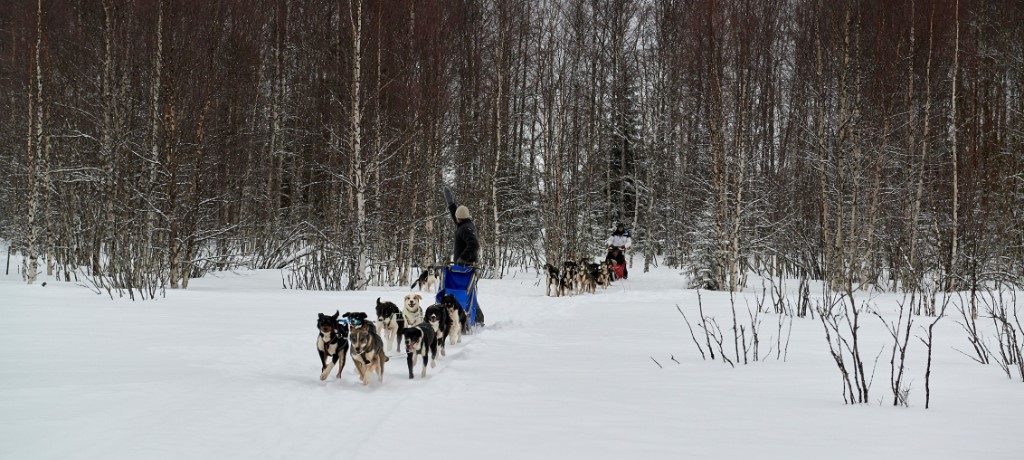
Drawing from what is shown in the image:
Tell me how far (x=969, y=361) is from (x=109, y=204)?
689 inches

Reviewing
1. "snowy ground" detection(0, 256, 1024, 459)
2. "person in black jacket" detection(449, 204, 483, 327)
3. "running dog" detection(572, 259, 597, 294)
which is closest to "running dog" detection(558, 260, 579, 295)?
"running dog" detection(572, 259, 597, 294)

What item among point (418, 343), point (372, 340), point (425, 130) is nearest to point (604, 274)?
point (425, 130)

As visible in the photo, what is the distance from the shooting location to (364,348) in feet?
17.0

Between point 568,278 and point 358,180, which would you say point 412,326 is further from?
point 568,278

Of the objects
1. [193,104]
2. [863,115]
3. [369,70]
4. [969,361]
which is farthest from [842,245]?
[193,104]

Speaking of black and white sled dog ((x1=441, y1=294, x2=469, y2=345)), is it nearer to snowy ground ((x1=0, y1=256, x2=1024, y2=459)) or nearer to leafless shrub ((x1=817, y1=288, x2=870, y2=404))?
snowy ground ((x1=0, y1=256, x2=1024, y2=459))

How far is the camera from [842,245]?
16.0 metres

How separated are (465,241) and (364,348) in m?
4.17

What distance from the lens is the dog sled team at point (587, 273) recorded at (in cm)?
1577

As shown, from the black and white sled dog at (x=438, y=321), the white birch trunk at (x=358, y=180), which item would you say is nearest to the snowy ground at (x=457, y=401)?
the black and white sled dog at (x=438, y=321)

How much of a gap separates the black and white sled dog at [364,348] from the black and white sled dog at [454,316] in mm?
2170

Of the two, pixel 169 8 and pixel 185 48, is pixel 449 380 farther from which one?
pixel 169 8

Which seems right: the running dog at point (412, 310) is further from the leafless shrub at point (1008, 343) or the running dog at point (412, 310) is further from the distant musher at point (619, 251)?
the distant musher at point (619, 251)

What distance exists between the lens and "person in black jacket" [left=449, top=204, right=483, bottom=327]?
9039 mm
